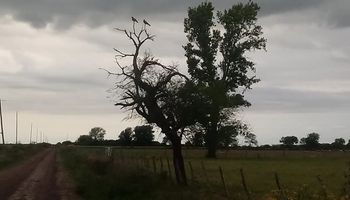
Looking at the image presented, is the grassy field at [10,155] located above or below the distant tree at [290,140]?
below

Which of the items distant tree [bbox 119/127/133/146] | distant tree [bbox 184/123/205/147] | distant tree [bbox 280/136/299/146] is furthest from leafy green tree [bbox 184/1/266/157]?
distant tree [bbox 280/136/299/146]

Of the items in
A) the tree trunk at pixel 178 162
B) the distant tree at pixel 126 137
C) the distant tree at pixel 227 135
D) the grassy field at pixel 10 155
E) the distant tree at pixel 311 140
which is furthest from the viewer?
the distant tree at pixel 311 140

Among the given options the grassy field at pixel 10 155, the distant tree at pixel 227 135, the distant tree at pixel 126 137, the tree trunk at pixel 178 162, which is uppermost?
the distant tree at pixel 126 137

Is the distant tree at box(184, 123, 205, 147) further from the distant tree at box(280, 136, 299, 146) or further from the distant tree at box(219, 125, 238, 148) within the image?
the distant tree at box(280, 136, 299, 146)

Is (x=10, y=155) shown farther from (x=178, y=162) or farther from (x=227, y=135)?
(x=178, y=162)

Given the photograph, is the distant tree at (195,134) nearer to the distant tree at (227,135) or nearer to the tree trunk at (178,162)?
the tree trunk at (178,162)

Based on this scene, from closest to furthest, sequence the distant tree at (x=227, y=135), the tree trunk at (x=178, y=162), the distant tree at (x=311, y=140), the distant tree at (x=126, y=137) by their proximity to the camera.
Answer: the tree trunk at (x=178, y=162)
the distant tree at (x=227, y=135)
the distant tree at (x=126, y=137)
the distant tree at (x=311, y=140)

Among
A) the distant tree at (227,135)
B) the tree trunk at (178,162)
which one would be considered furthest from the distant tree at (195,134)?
the distant tree at (227,135)

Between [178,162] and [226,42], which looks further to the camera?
[226,42]

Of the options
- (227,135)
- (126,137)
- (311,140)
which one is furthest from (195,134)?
(311,140)

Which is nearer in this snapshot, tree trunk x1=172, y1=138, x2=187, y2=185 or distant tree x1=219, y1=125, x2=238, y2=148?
tree trunk x1=172, y1=138, x2=187, y2=185

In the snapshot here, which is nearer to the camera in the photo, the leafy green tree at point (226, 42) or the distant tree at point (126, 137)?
the leafy green tree at point (226, 42)

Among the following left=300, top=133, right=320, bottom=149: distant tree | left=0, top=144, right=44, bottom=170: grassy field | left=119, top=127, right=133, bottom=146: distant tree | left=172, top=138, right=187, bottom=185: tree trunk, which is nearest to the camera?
left=172, top=138, right=187, bottom=185: tree trunk

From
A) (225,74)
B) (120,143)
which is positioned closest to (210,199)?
(225,74)
